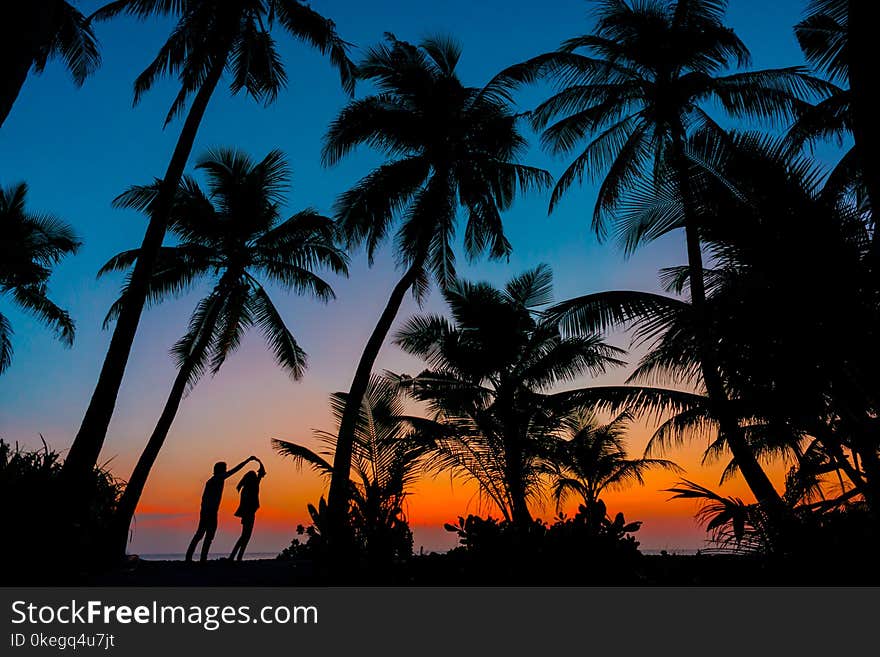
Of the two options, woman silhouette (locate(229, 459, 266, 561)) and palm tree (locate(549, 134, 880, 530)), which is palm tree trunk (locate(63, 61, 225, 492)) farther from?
palm tree (locate(549, 134, 880, 530))

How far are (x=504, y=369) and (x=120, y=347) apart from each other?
10.9 metres

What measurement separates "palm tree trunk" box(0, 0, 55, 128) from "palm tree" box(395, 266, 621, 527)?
12.6m

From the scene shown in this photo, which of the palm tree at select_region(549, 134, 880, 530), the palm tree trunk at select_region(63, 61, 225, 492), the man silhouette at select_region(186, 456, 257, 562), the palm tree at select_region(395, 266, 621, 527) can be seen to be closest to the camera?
the palm tree at select_region(549, 134, 880, 530)

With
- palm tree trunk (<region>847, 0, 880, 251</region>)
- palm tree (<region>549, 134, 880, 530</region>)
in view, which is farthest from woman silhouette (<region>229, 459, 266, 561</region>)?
palm tree trunk (<region>847, 0, 880, 251</region>)

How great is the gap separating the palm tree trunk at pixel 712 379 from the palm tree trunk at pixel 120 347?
789 centimetres

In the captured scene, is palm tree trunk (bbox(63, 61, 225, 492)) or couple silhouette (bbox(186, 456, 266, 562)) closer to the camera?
palm tree trunk (bbox(63, 61, 225, 492))

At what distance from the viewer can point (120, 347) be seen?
9234 millimetres

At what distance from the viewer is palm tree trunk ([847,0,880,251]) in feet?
14.4

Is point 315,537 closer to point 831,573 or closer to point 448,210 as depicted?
point 831,573

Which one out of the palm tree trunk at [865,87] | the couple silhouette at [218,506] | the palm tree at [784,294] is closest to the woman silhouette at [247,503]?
the couple silhouette at [218,506]

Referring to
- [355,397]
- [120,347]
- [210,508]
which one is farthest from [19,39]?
[355,397]

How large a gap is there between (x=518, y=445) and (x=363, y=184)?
787 centimetres

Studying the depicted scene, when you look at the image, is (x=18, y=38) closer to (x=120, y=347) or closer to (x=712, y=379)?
(x=120, y=347)

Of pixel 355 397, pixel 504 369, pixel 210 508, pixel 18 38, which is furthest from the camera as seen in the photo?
pixel 504 369
